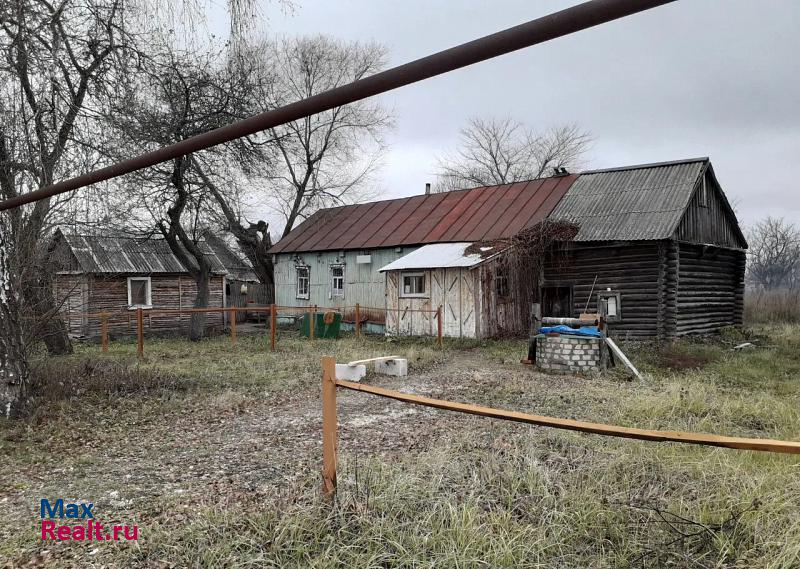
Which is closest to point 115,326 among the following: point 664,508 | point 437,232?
point 437,232

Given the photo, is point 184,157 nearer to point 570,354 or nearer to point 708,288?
point 570,354

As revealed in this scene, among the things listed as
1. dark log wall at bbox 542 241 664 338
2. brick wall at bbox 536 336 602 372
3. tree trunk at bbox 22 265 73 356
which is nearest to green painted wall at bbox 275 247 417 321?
dark log wall at bbox 542 241 664 338

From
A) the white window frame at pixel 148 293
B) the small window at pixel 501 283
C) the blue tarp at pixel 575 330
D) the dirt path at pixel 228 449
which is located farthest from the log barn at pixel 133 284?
the blue tarp at pixel 575 330

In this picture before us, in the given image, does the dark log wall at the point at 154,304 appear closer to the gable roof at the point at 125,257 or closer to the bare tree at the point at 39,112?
the gable roof at the point at 125,257

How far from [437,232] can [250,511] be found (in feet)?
53.5

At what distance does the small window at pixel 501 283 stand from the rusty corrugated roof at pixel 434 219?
129 centimetres

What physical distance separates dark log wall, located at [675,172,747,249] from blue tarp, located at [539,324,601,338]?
6237 mm

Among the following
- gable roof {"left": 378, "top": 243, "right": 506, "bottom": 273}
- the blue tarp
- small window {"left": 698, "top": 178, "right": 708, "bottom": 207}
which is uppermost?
small window {"left": 698, "top": 178, "right": 708, "bottom": 207}

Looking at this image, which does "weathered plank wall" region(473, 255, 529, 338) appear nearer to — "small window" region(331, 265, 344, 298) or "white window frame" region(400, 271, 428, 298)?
"white window frame" region(400, 271, 428, 298)

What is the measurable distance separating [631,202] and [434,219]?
7.03 metres

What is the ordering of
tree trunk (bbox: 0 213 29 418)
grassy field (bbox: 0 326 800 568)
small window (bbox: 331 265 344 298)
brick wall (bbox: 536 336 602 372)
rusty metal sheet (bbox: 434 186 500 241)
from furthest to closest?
small window (bbox: 331 265 344 298) → rusty metal sheet (bbox: 434 186 500 241) → brick wall (bbox: 536 336 602 372) → tree trunk (bbox: 0 213 29 418) → grassy field (bbox: 0 326 800 568)

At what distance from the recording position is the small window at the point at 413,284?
56.7 ft

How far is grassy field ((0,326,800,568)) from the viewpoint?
3104 millimetres

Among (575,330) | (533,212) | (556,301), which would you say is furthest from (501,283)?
(575,330)
